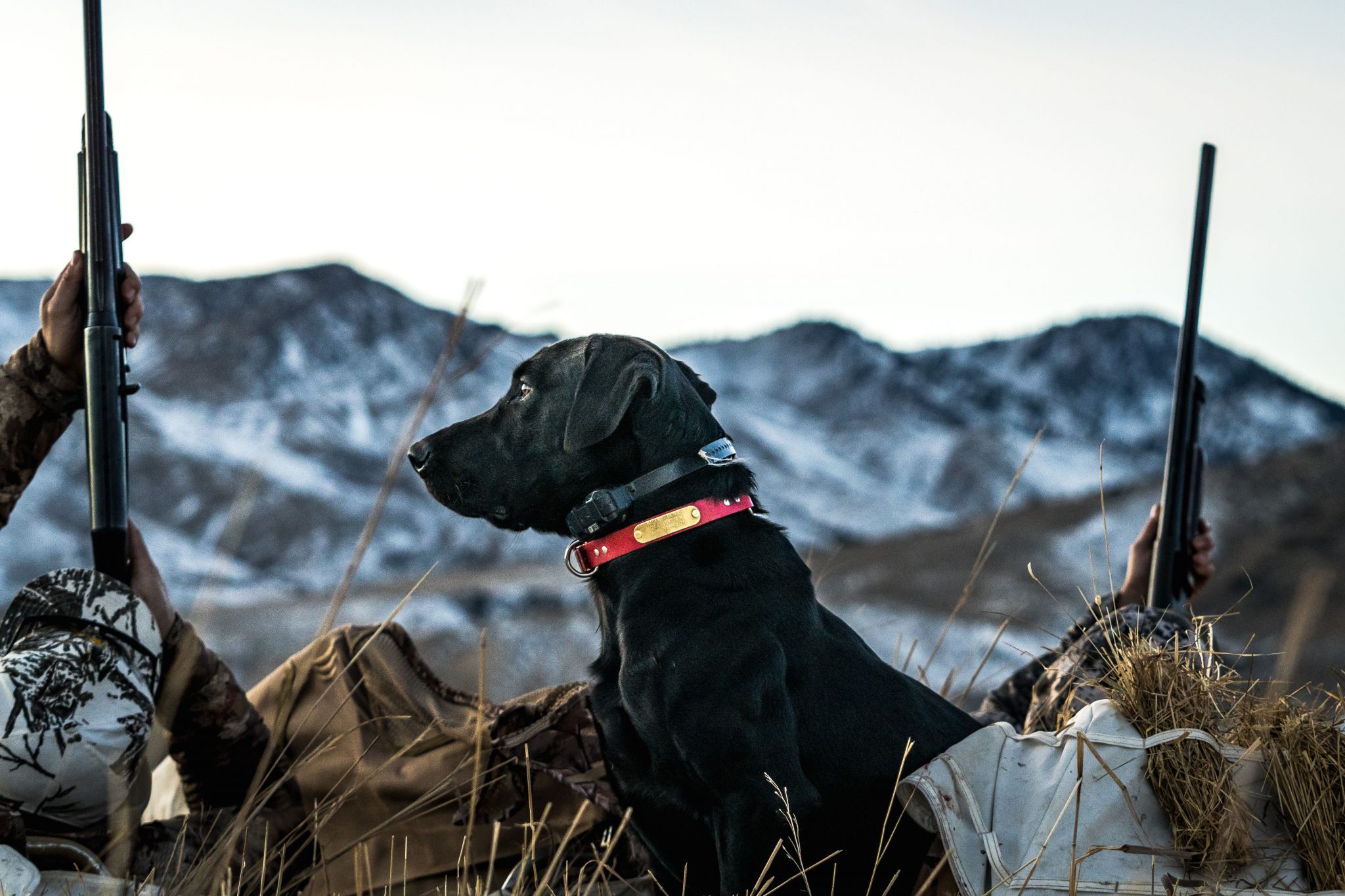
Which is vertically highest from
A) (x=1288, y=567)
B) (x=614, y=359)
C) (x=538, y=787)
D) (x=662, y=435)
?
(x=614, y=359)

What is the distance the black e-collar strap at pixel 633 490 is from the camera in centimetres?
264

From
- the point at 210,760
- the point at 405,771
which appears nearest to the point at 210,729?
the point at 210,760

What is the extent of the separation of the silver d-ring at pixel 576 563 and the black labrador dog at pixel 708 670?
3 centimetres

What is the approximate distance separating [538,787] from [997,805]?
4.48 ft

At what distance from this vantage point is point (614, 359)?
2.76 metres

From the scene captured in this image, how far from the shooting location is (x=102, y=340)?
3270mm

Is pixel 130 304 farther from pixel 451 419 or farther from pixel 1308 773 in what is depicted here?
pixel 451 419

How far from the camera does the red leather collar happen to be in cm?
262

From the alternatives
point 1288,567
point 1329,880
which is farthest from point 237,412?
point 1329,880

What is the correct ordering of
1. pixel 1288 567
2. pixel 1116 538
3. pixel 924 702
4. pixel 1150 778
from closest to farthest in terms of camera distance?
pixel 1150 778, pixel 924 702, pixel 1288 567, pixel 1116 538

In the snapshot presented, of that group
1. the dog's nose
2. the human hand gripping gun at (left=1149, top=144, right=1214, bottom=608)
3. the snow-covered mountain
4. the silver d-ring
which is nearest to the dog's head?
the dog's nose

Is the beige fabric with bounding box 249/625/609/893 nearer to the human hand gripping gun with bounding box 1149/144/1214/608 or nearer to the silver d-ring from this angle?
the silver d-ring

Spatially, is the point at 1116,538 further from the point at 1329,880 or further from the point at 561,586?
the point at 1329,880

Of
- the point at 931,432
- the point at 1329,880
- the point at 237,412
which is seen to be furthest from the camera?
the point at 931,432
